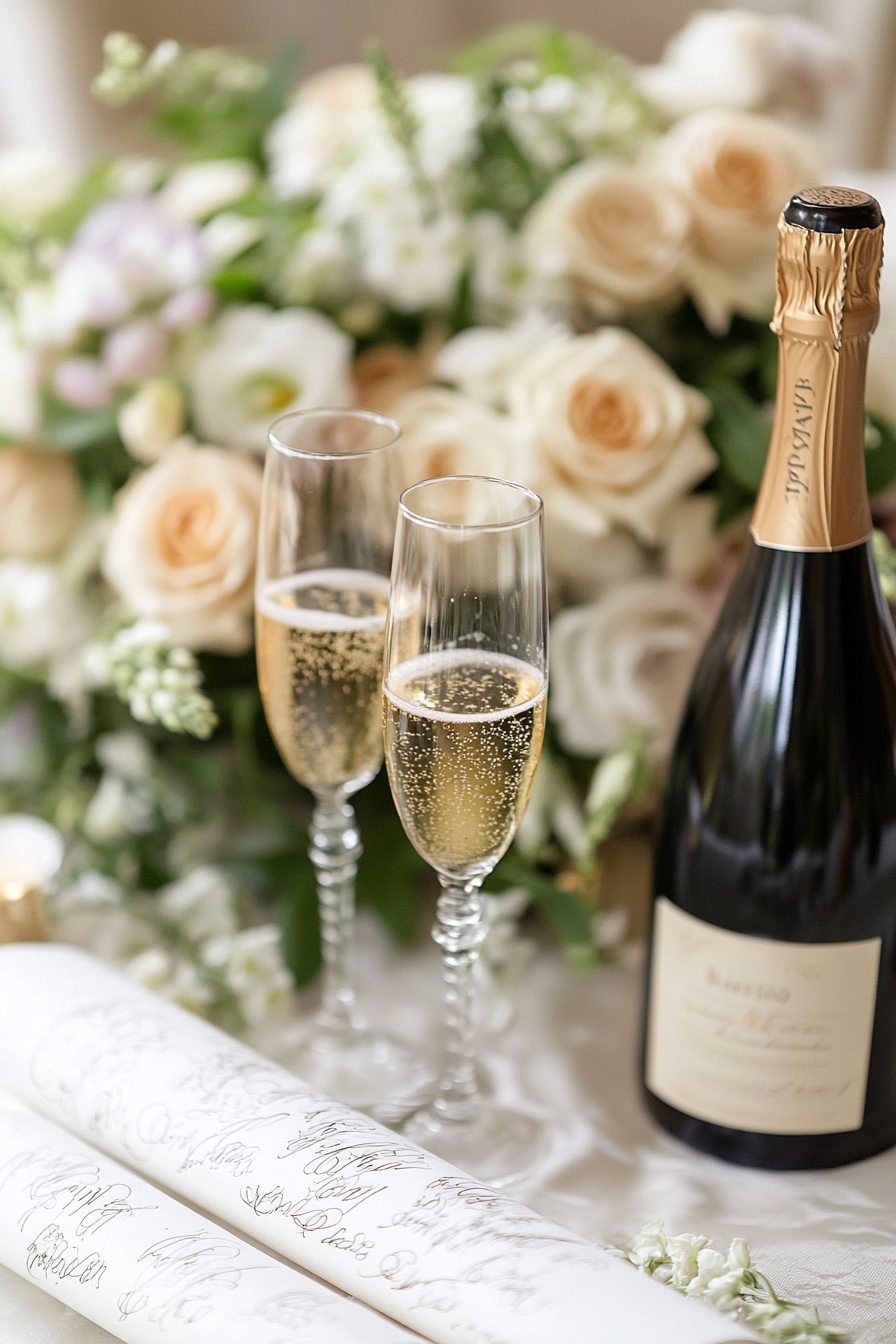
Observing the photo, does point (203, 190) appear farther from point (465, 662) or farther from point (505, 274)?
point (465, 662)

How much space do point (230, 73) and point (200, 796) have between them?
26.4 inches

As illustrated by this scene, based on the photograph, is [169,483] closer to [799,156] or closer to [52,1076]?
[52,1076]

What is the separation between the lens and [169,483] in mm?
1052

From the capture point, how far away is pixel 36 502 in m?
1.13

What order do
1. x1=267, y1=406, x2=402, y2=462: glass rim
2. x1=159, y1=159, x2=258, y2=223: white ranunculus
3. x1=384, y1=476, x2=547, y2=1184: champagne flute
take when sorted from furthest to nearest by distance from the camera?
x1=159, y1=159, x2=258, y2=223: white ranunculus, x1=267, y1=406, x2=402, y2=462: glass rim, x1=384, y1=476, x2=547, y2=1184: champagne flute

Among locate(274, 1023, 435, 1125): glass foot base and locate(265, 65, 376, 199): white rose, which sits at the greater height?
locate(265, 65, 376, 199): white rose

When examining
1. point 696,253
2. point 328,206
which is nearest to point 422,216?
point 328,206

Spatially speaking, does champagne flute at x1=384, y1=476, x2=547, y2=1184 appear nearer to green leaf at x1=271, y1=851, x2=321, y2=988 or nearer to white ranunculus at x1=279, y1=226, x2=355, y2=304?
green leaf at x1=271, y1=851, x2=321, y2=988

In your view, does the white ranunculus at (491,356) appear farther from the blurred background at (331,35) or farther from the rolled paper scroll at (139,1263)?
the blurred background at (331,35)

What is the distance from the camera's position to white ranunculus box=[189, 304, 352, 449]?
107 cm

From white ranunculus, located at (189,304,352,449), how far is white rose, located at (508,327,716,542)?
15cm

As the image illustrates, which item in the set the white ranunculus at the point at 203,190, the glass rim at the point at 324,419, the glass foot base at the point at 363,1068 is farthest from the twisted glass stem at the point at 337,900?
the white ranunculus at the point at 203,190

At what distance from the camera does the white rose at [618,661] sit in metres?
1.07

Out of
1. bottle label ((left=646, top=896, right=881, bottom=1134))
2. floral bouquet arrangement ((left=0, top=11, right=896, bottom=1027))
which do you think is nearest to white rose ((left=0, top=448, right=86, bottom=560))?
floral bouquet arrangement ((left=0, top=11, right=896, bottom=1027))
